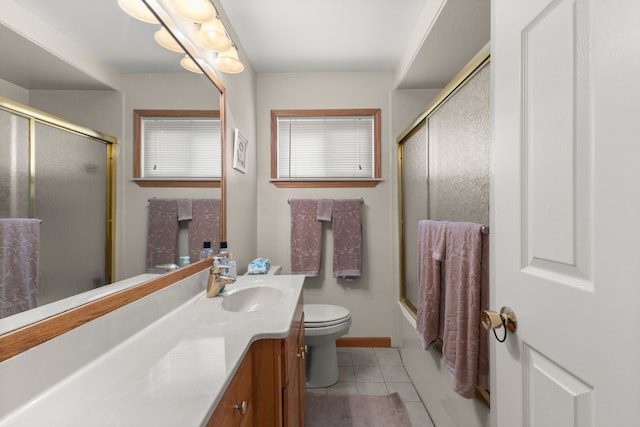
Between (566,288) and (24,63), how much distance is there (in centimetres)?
121

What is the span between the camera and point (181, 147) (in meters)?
1.28

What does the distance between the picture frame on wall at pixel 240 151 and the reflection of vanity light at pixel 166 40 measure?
2.15ft

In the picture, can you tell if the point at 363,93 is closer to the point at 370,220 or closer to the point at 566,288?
the point at 370,220

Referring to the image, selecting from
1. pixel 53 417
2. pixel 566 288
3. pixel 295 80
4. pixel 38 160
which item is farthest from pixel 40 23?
pixel 295 80

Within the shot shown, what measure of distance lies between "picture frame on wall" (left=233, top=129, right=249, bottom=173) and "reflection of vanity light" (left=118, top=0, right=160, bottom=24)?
0.80m

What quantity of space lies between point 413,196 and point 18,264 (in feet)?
6.34

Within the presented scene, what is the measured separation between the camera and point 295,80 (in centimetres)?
245

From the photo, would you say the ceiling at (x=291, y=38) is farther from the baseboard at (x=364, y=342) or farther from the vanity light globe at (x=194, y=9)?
the baseboard at (x=364, y=342)

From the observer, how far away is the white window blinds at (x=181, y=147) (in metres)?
1.05

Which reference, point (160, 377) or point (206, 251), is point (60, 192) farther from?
point (206, 251)

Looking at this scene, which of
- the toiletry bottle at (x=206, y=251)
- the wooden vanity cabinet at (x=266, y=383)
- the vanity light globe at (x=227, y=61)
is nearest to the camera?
the wooden vanity cabinet at (x=266, y=383)

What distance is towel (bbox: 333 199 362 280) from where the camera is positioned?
7.72 ft

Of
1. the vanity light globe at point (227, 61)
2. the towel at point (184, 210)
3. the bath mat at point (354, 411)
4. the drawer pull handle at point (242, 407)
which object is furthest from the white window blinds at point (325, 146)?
the drawer pull handle at point (242, 407)

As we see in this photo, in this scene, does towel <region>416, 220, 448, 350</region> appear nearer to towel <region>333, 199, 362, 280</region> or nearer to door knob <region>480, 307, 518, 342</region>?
door knob <region>480, 307, 518, 342</region>
